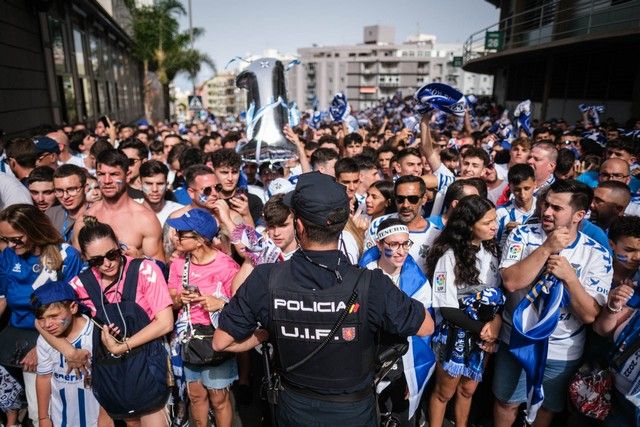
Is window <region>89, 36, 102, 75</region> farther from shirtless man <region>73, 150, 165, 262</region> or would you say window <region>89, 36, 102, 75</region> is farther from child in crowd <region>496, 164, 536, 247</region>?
child in crowd <region>496, 164, 536, 247</region>

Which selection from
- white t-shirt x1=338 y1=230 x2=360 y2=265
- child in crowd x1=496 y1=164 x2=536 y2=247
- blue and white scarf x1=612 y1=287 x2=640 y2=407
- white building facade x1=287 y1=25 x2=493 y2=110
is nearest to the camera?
blue and white scarf x1=612 y1=287 x2=640 y2=407

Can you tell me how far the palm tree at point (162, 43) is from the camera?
2684 centimetres

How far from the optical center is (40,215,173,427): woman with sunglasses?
270cm

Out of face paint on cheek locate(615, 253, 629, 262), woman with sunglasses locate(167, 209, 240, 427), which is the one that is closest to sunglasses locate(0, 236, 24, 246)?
woman with sunglasses locate(167, 209, 240, 427)

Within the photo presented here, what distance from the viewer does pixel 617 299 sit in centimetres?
256

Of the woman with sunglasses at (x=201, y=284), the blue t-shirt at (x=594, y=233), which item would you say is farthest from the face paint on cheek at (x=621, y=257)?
the woman with sunglasses at (x=201, y=284)

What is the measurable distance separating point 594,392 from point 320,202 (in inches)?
91.2

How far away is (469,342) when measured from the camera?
9.78ft

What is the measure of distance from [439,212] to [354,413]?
3035 millimetres

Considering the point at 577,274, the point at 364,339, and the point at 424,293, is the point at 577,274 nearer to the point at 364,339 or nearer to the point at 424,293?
the point at 424,293

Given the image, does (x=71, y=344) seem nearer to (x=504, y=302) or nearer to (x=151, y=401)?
(x=151, y=401)

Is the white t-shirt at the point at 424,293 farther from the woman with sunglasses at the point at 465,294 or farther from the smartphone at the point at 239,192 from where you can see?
the smartphone at the point at 239,192

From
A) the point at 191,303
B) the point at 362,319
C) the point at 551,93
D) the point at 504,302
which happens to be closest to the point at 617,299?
the point at 504,302

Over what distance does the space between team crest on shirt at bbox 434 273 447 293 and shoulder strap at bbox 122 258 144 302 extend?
215 cm
